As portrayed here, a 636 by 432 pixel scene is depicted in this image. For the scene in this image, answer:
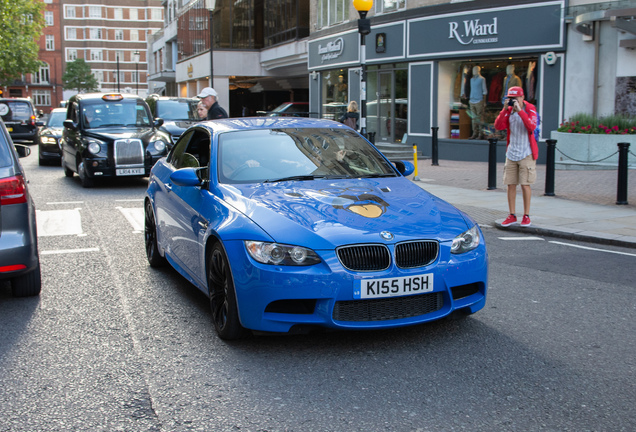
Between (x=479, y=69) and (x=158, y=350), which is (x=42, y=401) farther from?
(x=479, y=69)

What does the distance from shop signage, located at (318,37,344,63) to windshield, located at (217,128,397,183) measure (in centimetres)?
2267

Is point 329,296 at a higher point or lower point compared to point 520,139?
lower

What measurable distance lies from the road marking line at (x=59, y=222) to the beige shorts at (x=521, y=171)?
5.72 meters

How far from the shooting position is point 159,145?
48.3 ft

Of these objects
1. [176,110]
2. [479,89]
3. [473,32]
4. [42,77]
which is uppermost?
[42,77]

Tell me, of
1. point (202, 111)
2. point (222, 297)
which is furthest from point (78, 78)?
point (222, 297)

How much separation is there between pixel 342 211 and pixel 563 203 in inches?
316

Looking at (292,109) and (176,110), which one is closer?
(176,110)

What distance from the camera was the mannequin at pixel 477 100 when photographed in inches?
856

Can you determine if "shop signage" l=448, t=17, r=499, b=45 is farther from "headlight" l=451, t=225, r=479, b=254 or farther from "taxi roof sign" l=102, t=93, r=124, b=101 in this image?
"headlight" l=451, t=225, r=479, b=254

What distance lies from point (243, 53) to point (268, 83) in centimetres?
327

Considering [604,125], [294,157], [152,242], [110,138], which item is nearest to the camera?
[294,157]

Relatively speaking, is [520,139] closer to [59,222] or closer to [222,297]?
[222,297]

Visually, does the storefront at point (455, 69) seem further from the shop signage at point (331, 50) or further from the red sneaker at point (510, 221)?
the red sneaker at point (510, 221)
